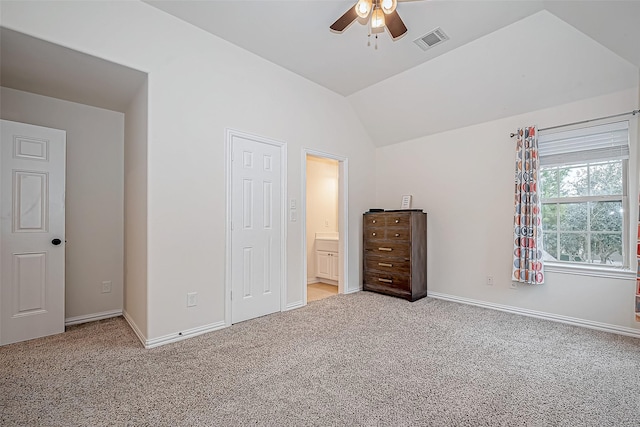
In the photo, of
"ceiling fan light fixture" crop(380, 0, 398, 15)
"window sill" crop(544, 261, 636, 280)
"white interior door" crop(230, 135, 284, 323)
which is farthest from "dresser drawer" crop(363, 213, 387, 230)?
"ceiling fan light fixture" crop(380, 0, 398, 15)

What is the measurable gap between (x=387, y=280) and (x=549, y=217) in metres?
2.14

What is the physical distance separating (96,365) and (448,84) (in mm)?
4556

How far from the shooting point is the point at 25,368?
7.38 ft

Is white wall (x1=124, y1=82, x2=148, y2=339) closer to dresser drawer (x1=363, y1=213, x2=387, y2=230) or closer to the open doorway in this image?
the open doorway

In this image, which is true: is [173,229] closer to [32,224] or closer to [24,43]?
[32,224]

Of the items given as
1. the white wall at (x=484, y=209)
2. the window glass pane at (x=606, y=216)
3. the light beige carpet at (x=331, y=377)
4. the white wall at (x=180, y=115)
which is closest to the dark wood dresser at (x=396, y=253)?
the white wall at (x=484, y=209)

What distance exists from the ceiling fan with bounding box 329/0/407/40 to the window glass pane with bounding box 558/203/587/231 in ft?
9.10

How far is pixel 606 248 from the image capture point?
3135 mm

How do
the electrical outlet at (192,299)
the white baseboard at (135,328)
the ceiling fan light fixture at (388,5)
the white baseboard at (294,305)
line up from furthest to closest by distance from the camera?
the white baseboard at (294,305) < the electrical outlet at (192,299) < the white baseboard at (135,328) < the ceiling fan light fixture at (388,5)

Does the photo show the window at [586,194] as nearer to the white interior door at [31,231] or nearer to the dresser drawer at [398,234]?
the dresser drawer at [398,234]

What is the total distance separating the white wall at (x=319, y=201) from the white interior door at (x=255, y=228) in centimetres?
179

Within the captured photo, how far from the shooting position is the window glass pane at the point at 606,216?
3.06m

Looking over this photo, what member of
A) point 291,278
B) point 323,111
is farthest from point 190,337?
point 323,111

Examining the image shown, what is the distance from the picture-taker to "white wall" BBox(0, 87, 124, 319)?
3254 mm
